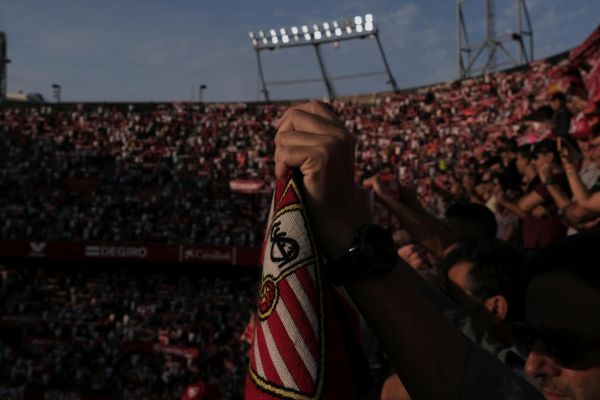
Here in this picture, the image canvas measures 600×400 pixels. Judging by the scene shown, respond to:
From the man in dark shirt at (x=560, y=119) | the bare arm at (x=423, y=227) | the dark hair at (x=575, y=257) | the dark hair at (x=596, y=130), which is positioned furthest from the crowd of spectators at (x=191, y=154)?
the dark hair at (x=575, y=257)

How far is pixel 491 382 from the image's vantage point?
1.34 m

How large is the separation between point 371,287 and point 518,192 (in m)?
6.88

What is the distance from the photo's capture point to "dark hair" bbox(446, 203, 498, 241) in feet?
10.4

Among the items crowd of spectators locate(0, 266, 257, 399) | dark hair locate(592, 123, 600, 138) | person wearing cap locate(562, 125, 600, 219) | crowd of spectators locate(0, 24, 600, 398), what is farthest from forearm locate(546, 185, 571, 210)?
crowd of spectators locate(0, 266, 257, 399)

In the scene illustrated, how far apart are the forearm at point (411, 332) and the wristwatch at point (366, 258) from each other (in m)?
0.02

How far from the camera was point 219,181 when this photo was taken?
98.3 ft

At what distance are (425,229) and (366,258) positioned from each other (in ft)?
7.14

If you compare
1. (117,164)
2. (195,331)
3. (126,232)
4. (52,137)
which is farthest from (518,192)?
(52,137)

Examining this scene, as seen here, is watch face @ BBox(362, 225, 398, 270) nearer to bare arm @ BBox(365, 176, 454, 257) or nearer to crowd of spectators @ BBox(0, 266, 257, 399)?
bare arm @ BBox(365, 176, 454, 257)

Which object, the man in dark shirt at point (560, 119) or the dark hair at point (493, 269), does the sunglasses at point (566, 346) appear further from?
the man in dark shirt at point (560, 119)

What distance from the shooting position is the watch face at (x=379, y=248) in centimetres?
121

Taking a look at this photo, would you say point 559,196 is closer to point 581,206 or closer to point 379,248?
point 581,206

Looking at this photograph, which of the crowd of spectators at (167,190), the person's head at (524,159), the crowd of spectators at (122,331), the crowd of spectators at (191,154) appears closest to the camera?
the person's head at (524,159)

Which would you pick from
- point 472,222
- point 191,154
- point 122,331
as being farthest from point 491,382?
point 191,154
